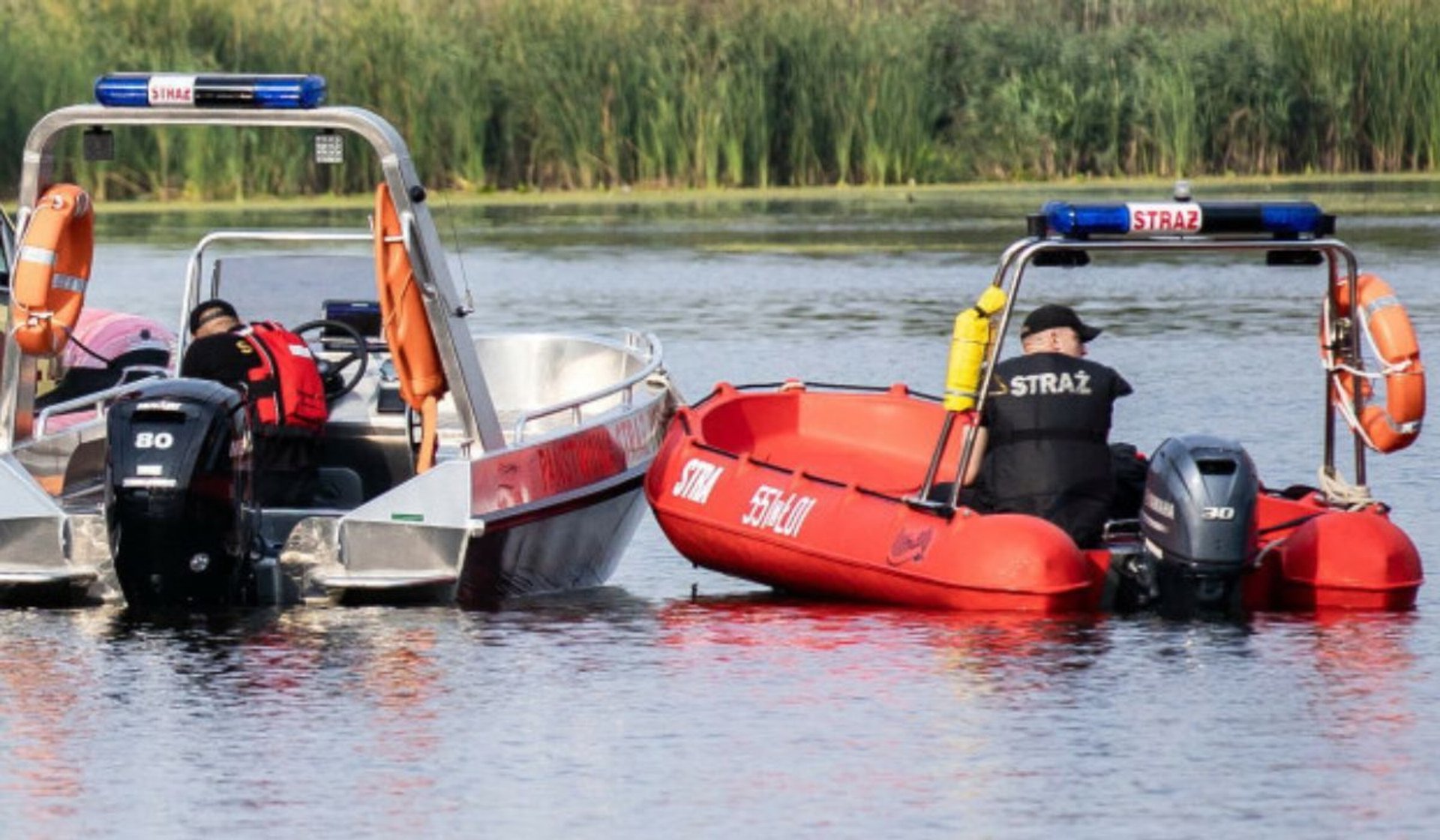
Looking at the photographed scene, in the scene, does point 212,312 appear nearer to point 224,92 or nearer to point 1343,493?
point 224,92

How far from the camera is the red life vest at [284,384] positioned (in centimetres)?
1273

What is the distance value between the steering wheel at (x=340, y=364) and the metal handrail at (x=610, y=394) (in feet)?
2.29

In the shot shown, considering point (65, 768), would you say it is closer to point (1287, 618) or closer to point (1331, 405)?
point (1287, 618)

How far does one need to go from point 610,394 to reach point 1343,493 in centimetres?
282

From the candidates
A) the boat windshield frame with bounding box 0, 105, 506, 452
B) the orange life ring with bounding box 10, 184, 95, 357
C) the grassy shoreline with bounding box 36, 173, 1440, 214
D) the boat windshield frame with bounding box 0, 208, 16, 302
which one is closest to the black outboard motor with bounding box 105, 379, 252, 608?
the orange life ring with bounding box 10, 184, 95, 357

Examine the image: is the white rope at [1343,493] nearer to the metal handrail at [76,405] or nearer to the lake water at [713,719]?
the lake water at [713,719]

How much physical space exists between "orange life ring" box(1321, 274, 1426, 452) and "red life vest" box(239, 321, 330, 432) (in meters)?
3.87

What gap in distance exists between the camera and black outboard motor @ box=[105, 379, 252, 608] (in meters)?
11.4

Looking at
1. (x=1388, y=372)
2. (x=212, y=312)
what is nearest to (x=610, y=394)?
(x=212, y=312)

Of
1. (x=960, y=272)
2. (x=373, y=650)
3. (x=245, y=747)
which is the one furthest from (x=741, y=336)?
(x=245, y=747)

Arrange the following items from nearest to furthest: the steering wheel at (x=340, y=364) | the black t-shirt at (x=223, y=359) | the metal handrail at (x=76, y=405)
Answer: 1. the black t-shirt at (x=223, y=359)
2. the metal handrail at (x=76, y=405)
3. the steering wheel at (x=340, y=364)

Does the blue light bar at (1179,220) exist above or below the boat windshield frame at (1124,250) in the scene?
above

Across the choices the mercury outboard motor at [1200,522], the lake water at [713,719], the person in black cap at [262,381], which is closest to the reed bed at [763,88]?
the lake water at [713,719]

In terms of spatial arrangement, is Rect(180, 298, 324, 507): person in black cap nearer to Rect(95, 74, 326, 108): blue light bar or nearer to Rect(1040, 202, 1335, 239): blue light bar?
Rect(95, 74, 326, 108): blue light bar
